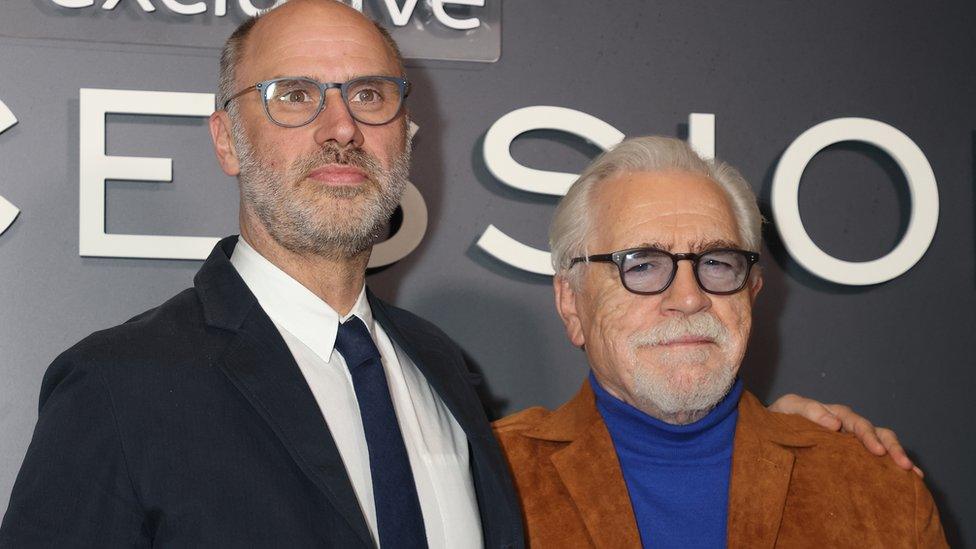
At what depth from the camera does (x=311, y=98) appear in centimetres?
173

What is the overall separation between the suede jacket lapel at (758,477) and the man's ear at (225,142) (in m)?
1.01

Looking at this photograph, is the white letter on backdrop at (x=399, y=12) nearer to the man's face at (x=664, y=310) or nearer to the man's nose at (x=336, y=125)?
the man's face at (x=664, y=310)

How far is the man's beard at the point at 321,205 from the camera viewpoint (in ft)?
5.48

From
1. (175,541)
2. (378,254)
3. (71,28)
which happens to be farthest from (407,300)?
(175,541)

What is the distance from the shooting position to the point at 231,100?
5.95ft

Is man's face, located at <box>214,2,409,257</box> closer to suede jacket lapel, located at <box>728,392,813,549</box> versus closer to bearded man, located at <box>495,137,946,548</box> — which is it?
bearded man, located at <box>495,137,946,548</box>

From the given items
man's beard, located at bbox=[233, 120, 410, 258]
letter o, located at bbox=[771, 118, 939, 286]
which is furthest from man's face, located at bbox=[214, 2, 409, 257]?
letter o, located at bbox=[771, 118, 939, 286]

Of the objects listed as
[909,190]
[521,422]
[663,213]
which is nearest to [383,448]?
[521,422]

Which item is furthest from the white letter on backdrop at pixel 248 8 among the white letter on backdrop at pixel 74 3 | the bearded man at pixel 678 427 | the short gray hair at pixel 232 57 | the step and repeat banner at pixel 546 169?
the bearded man at pixel 678 427

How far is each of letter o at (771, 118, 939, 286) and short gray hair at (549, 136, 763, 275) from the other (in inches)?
26.5

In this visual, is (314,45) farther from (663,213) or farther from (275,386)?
(663,213)

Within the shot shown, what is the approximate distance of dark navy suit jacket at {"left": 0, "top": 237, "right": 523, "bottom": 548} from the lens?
1.38m

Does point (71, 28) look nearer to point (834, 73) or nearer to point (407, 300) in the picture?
point (407, 300)

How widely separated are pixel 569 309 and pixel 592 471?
0.33m
